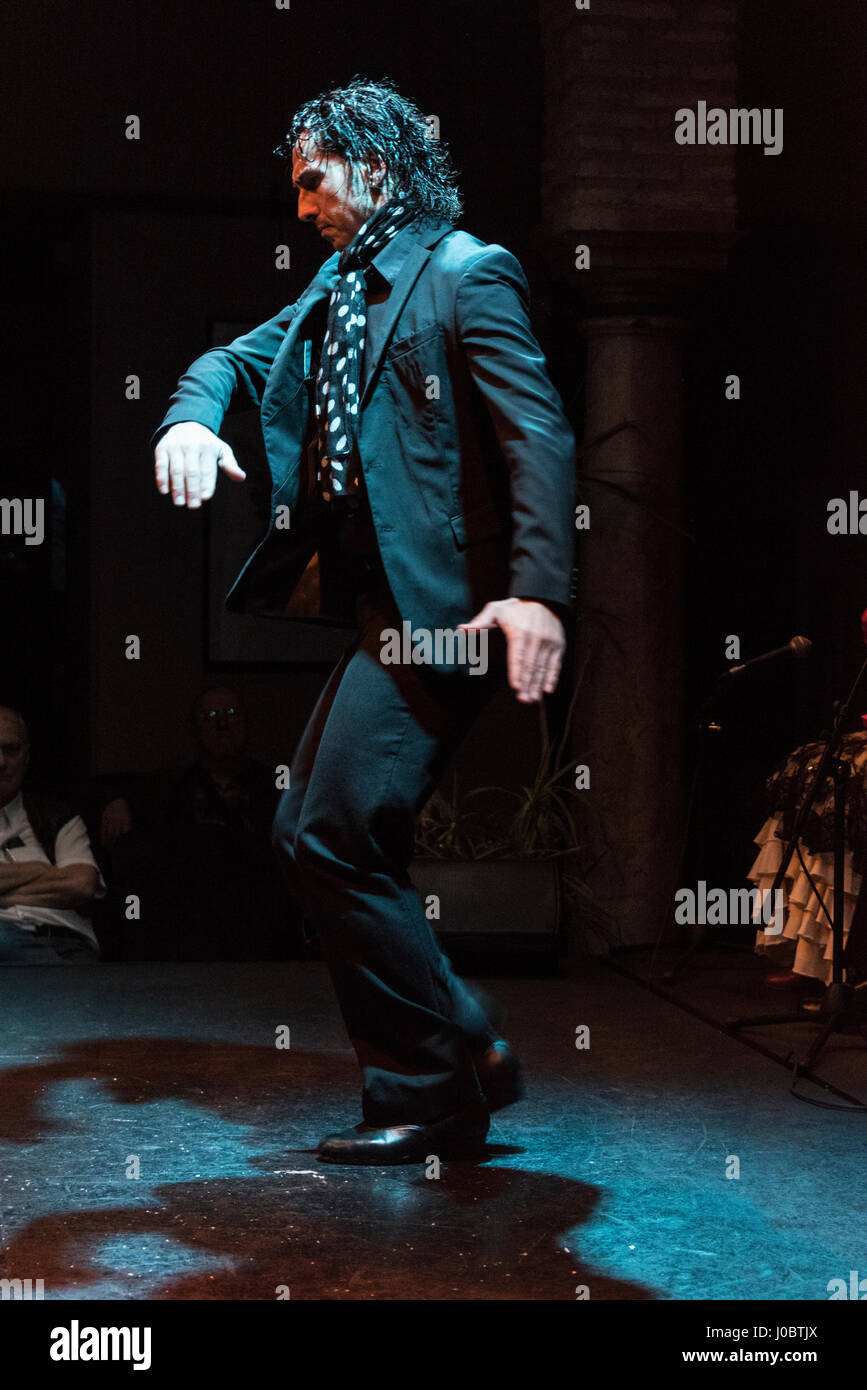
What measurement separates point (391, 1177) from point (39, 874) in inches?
107

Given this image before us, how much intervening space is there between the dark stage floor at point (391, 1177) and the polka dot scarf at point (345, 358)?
115cm

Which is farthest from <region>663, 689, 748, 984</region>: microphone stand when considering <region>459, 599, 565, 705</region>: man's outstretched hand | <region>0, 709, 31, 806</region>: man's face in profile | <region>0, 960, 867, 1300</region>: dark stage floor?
<region>459, 599, 565, 705</region>: man's outstretched hand

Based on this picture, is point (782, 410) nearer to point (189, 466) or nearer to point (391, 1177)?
point (189, 466)

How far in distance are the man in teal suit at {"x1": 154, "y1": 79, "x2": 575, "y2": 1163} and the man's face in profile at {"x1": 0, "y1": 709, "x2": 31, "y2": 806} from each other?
261 cm

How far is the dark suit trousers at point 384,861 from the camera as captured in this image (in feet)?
8.66

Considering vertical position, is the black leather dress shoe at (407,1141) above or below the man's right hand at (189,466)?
below

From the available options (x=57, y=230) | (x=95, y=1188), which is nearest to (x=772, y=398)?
(x=57, y=230)

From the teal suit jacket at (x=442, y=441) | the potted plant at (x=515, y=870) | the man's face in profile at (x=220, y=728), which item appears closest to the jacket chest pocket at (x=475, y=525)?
the teal suit jacket at (x=442, y=441)

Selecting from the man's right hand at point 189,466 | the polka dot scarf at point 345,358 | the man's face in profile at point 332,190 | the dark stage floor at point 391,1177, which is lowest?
the dark stage floor at point 391,1177

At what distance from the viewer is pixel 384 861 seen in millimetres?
2664

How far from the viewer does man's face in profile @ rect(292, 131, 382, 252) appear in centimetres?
287

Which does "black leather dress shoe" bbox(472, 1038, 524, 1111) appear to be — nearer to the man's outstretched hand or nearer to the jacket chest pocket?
the man's outstretched hand

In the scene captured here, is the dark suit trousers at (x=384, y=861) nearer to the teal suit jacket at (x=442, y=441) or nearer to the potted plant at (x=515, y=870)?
the teal suit jacket at (x=442, y=441)
